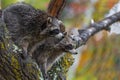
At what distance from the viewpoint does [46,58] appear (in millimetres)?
3684

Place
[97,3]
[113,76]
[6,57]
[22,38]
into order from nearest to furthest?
[6,57] < [22,38] < [113,76] < [97,3]

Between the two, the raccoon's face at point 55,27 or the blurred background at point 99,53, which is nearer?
the raccoon's face at point 55,27

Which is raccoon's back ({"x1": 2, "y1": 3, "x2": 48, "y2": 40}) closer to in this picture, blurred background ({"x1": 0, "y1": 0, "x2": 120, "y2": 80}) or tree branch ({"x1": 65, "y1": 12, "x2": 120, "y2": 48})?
tree branch ({"x1": 65, "y1": 12, "x2": 120, "y2": 48})

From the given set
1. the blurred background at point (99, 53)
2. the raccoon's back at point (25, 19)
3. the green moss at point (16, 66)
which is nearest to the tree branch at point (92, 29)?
the raccoon's back at point (25, 19)

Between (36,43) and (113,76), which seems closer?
(36,43)

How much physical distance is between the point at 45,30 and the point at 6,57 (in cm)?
116

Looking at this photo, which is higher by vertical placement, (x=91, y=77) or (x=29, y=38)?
(x=29, y=38)

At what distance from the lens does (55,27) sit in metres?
3.63

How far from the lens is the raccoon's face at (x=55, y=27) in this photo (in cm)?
359

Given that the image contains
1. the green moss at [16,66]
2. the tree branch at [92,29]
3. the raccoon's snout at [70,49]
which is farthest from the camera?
the tree branch at [92,29]

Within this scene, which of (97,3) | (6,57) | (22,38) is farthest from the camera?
(97,3)

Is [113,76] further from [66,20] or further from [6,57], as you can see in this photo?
[6,57]

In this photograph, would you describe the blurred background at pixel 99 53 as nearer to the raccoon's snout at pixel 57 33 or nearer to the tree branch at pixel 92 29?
the tree branch at pixel 92 29

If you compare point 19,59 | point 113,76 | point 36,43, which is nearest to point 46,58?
point 36,43
